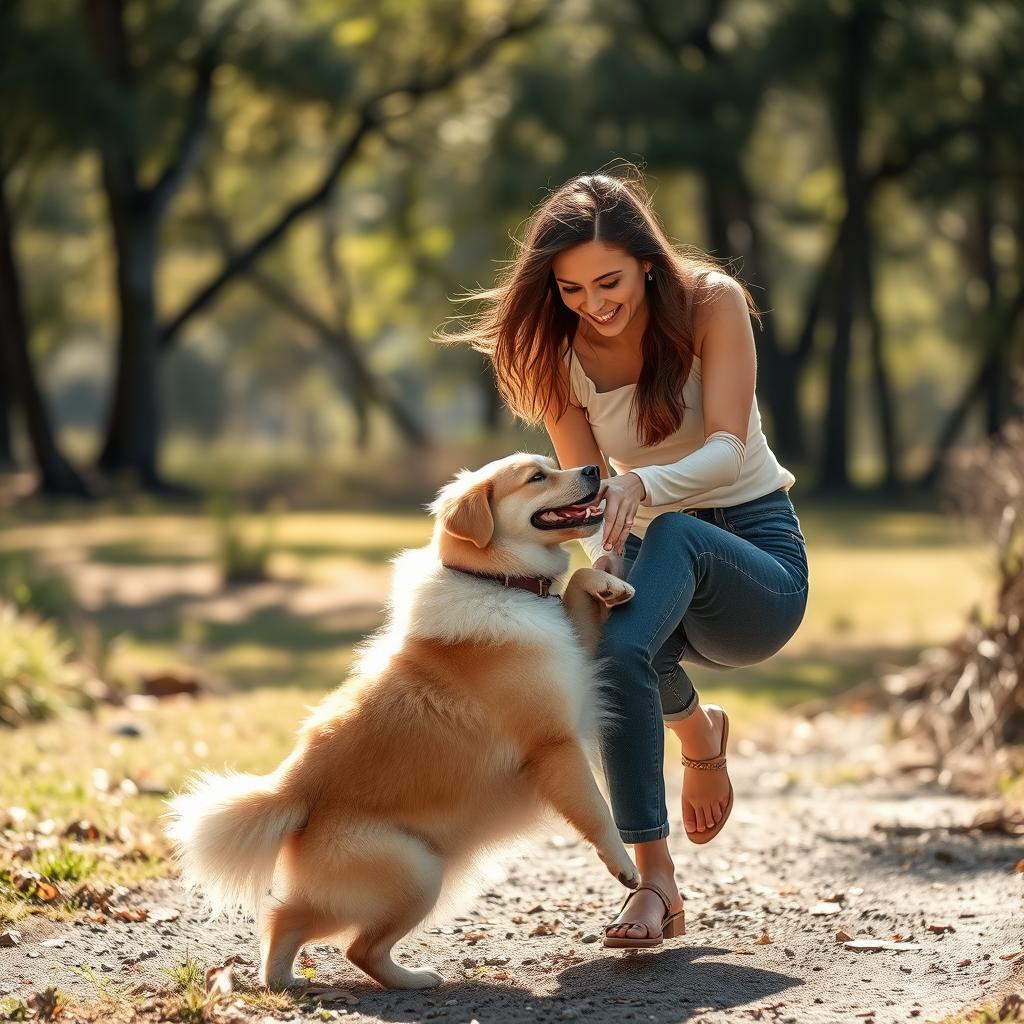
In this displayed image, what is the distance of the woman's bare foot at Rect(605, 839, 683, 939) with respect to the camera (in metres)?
3.82

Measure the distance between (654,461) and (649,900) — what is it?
1352 mm

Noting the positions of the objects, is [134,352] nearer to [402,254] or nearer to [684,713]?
[402,254]

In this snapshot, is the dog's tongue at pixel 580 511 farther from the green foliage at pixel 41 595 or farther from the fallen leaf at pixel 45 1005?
the green foliage at pixel 41 595

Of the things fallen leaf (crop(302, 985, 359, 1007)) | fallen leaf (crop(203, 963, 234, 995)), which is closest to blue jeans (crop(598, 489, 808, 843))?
fallen leaf (crop(302, 985, 359, 1007))

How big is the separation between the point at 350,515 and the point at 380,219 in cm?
1162

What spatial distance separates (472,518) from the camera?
4.01 meters

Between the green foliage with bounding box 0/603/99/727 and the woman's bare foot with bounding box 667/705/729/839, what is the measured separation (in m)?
4.34

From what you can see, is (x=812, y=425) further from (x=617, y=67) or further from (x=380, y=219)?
(x=617, y=67)

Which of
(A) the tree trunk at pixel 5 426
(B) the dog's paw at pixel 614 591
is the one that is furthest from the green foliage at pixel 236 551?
(A) the tree trunk at pixel 5 426

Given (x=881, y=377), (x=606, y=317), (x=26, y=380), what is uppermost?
(x=26, y=380)

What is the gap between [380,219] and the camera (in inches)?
1270

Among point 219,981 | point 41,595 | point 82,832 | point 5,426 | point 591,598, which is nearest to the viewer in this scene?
point 219,981

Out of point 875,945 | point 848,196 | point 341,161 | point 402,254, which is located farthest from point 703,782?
point 402,254

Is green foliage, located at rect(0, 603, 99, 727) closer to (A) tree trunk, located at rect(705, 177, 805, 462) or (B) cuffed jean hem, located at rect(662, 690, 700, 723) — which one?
(B) cuffed jean hem, located at rect(662, 690, 700, 723)
